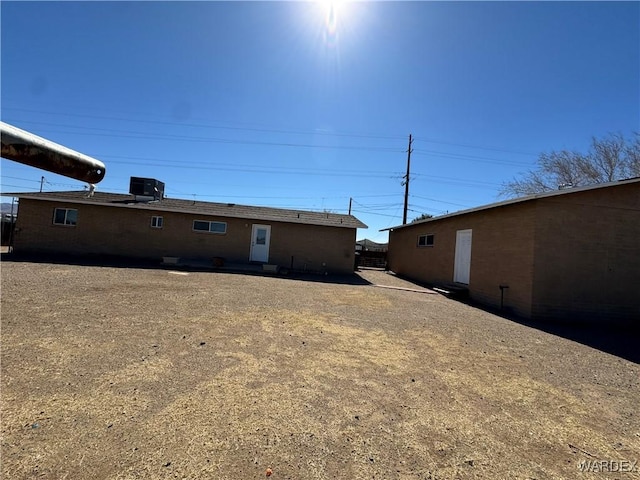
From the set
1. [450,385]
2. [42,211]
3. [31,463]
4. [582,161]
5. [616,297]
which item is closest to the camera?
[31,463]

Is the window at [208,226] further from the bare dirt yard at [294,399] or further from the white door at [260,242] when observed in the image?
the bare dirt yard at [294,399]

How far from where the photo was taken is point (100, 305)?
663 cm

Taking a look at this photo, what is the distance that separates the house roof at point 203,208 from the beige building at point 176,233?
0.15ft

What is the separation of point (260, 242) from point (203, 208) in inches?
136

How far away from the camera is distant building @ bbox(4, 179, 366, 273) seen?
1623 centimetres

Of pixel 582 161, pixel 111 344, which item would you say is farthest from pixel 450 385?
pixel 582 161

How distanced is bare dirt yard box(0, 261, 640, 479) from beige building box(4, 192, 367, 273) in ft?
33.2

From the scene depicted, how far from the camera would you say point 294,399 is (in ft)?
11.0

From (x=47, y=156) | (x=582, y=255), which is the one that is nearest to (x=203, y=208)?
(x=582, y=255)

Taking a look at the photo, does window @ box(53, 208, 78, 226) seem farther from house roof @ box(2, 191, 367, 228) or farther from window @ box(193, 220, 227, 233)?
window @ box(193, 220, 227, 233)

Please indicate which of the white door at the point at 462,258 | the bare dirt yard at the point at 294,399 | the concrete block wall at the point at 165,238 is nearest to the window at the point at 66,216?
the concrete block wall at the point at 165,238

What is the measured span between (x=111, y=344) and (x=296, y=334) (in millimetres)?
2653

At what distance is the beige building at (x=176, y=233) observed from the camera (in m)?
16.2

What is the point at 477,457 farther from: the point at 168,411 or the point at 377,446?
the point at 168,411
